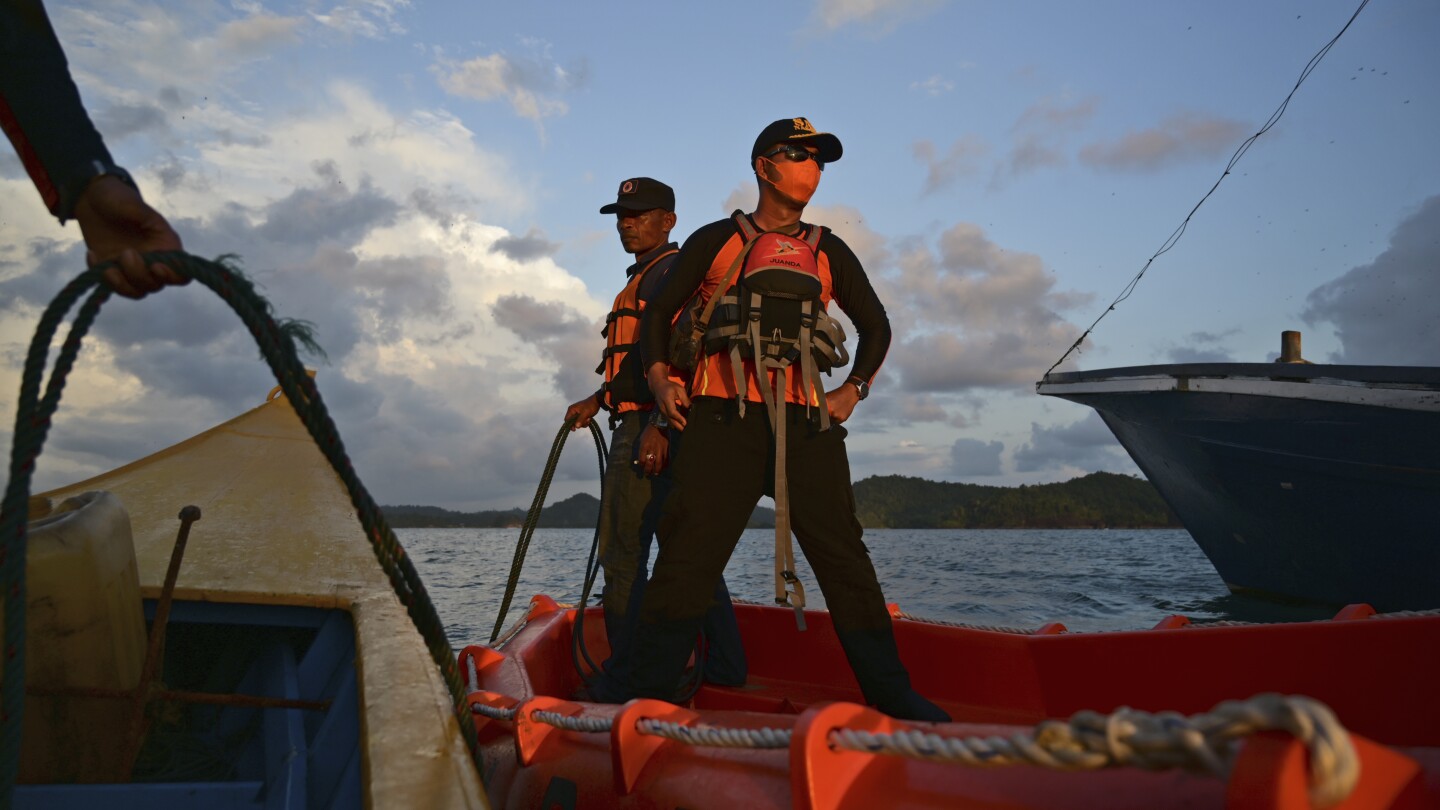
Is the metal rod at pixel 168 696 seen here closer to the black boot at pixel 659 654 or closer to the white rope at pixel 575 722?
the white rope at pixel 575 722

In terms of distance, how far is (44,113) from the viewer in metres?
1.40

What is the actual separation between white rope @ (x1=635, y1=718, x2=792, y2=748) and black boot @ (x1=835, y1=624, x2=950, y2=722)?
107cm

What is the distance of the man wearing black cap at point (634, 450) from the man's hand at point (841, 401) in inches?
27.7

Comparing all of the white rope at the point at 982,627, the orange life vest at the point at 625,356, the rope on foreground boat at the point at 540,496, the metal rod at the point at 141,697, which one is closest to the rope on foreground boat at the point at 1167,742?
the metal rod at the point at 141,697

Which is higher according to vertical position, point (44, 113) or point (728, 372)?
point (44, 113)

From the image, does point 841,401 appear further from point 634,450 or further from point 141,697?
point 141,697

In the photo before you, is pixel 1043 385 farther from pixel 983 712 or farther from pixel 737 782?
pixel 737 782

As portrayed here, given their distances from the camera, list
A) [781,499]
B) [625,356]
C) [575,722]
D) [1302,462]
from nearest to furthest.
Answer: [575,722] < [781,499] < [625,356] < [1302,462]

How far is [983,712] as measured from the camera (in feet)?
11.3

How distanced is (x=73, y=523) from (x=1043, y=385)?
11713mm

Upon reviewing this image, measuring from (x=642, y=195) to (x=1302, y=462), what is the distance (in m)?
9.10

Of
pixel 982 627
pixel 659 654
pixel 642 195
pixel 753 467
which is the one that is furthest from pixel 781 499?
pixel 642 195

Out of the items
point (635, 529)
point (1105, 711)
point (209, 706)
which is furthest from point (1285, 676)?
point (209, 706)

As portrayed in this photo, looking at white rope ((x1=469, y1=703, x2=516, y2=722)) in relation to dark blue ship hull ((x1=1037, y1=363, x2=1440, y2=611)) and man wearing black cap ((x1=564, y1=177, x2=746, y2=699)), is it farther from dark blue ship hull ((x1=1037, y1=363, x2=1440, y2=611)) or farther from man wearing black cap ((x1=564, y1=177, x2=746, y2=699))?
dark blue ship hull ((x1=1037, y1=363, x2=1440, y2=611))
